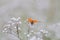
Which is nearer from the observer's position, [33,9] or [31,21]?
[31,21]

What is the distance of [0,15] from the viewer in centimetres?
143

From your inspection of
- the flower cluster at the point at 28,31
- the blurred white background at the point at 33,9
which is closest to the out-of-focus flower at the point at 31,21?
the flower cluster at the point at 28,31

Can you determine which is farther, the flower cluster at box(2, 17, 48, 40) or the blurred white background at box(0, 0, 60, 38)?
the blurred white background at box(0, 0, 60, 38)

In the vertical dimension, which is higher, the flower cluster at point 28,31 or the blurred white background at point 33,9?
the blurred white background at point 33,9

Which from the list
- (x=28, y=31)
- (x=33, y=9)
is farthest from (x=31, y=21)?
(x=33, y=9)

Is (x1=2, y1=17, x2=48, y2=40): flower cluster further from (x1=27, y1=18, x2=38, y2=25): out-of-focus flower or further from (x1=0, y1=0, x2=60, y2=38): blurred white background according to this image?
(x1=0, y1=0, x2=60, y2=38): blurred white background

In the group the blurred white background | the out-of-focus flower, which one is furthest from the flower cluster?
the blurred white background

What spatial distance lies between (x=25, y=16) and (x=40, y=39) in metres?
0.25

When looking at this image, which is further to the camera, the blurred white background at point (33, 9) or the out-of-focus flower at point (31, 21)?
the blurred white background at point (33, 9)

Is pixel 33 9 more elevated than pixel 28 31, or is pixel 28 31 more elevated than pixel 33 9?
pixel 33 9

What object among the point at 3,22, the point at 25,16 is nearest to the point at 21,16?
the point at 25,16

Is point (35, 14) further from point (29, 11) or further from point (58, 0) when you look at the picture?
point (58, 0)

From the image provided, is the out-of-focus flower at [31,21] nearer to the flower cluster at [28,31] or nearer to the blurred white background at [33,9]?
the flower cluster at [28,31]

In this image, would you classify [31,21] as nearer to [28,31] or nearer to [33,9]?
[28,31]
